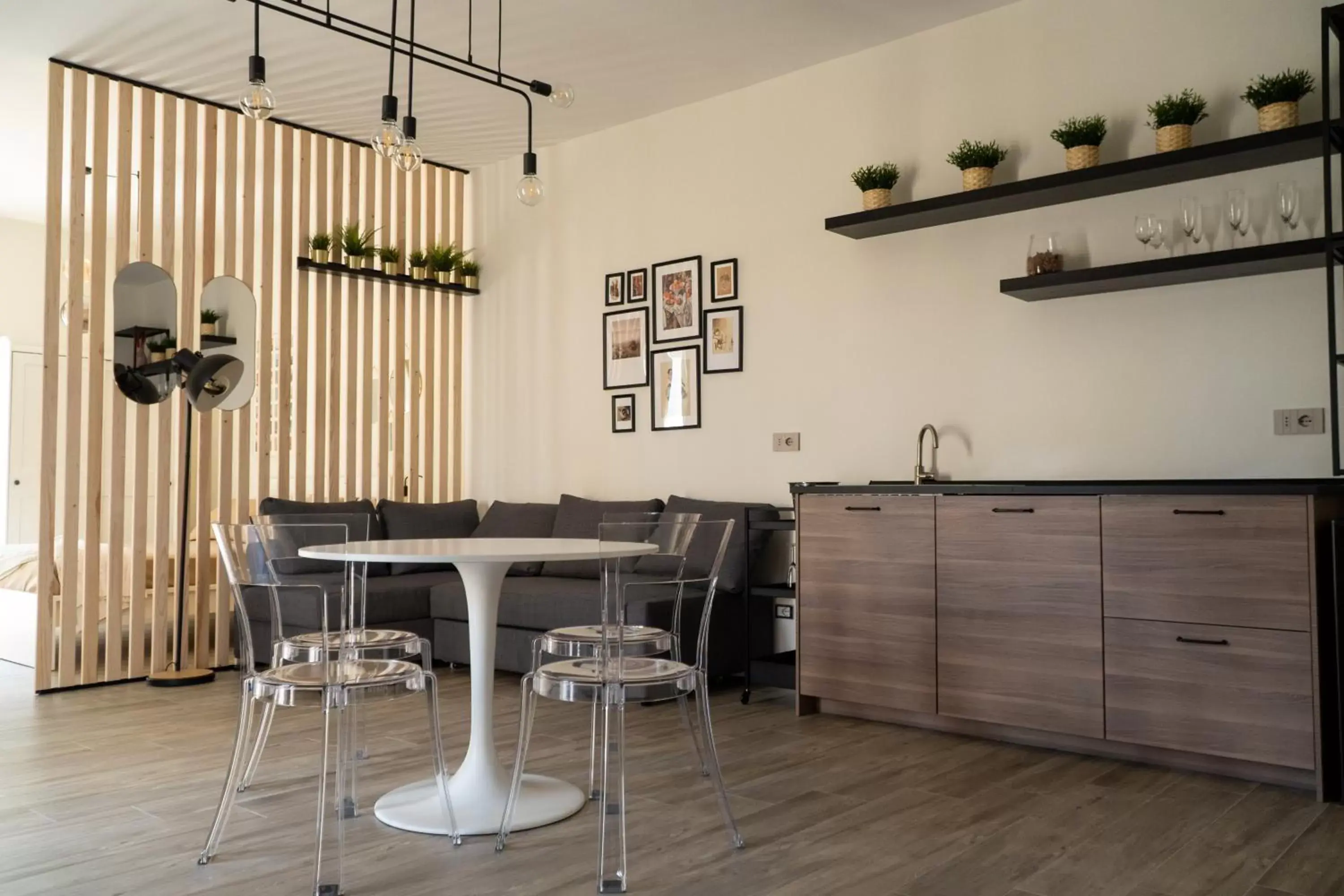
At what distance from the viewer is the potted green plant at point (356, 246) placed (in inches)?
231

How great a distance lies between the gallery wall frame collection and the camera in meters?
5.25

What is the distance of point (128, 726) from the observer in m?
4.08

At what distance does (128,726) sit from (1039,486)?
11.5 ft

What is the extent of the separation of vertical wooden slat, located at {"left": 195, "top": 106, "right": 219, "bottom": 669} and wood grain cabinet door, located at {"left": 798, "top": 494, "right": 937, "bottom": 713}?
9.67 feet

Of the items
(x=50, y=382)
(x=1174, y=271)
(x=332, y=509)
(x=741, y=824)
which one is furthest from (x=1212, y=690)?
(x=50, y=382)

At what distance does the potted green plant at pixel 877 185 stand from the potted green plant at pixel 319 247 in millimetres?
2950

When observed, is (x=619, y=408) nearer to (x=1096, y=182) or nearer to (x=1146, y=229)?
(x=1096, y=182)

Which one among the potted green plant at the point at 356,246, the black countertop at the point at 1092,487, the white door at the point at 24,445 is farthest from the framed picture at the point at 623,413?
the white door at the point at 24,445

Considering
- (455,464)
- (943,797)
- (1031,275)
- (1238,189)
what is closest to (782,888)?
(943,797)

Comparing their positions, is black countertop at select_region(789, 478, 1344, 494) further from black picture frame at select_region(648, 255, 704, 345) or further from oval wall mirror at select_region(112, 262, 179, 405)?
oval wall mirror at select_region(112, 262, 179, 405)

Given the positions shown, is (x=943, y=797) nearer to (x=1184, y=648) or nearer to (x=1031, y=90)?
(x=1184, y=648)

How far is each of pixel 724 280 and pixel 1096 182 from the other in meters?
1.92

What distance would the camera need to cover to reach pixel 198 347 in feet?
17.4

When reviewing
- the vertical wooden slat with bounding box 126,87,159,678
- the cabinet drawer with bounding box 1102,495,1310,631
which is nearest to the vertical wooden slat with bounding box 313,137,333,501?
the vertical wooden slat with bounding box 126,87,159,678
